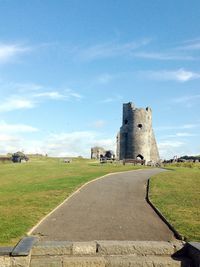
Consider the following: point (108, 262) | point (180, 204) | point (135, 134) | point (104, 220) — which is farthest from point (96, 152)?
point (108, 262)

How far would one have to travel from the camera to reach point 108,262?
8914 mm

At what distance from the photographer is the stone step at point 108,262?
28.7ft

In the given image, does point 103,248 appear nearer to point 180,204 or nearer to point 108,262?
point 108,262

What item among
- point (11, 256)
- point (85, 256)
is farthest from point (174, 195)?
point (11, 256)

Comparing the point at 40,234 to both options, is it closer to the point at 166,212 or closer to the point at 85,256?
the point at 85,256

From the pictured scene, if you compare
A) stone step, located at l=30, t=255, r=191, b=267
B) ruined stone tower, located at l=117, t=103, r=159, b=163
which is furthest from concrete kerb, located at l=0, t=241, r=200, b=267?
ruined stone tower, located at l=117, t=103, r=159, b=163

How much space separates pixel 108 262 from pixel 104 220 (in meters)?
4.29

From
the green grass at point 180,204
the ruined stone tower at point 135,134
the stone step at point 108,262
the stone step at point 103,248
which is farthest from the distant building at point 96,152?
the stone step at point 108,262

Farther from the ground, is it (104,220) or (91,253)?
(104,220)

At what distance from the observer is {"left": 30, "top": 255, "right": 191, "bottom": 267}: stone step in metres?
8.74

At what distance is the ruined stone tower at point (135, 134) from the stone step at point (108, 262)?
194 ft

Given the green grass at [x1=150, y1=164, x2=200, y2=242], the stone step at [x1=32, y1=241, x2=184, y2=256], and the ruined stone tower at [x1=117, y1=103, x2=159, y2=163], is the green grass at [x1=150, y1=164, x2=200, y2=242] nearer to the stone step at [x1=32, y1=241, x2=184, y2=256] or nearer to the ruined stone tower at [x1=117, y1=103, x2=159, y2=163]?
the stone step at [x1=32, y1=241, x2=184, y2=256]

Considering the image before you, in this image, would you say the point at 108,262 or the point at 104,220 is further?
the point at 104,220

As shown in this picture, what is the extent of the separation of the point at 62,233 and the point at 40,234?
0.66 m
